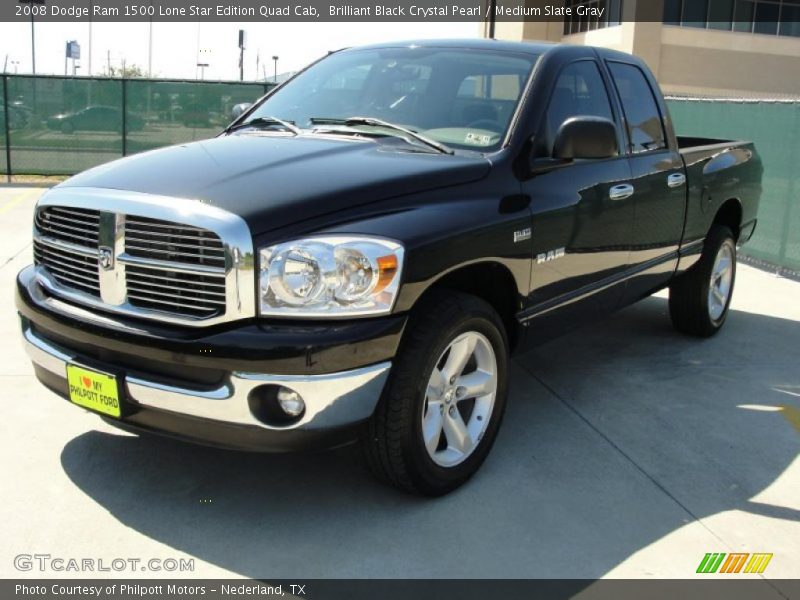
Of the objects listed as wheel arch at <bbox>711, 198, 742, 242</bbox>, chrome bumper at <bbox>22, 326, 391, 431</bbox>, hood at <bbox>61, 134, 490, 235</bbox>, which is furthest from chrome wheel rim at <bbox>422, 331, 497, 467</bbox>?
wheel arch at <bbox>711, 198, 742, 242</bbox>

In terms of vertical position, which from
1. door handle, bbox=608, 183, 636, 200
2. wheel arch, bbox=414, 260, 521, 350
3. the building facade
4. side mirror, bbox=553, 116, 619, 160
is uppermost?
the building facade

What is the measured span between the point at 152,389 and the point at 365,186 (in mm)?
1117

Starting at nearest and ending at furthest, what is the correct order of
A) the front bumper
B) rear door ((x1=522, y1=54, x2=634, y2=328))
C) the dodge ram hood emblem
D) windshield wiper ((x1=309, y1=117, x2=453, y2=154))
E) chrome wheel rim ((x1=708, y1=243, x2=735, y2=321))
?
the front bumper, the dodge ram hood emblem, windshield wiper ((x1=309, y1=117, x2=453, y2=154)), rear door ((x1=522, y1=54, x2=634, y2=328)), chrome wheel rim ((x1=708, y1=243, x2=735, y2=321))

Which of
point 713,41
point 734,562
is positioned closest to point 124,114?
point 734,562

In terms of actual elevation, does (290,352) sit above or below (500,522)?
above

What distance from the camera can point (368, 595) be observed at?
9.96 ft

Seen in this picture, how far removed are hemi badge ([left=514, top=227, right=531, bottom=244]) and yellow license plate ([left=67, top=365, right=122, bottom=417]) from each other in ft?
5.94

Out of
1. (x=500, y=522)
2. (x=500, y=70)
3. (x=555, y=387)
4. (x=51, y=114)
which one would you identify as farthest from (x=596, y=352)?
(x=51, y=114)

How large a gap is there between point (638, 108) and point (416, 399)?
2.91 metres

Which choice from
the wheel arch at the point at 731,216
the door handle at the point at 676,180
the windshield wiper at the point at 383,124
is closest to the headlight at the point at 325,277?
the windshield wiper at the point at 383,124

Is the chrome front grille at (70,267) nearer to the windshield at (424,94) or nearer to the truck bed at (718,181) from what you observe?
the windshield at (424,94)

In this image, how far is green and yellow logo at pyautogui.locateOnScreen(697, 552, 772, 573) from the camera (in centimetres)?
329

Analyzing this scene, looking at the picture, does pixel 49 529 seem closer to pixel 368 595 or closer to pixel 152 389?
pixel 152 389

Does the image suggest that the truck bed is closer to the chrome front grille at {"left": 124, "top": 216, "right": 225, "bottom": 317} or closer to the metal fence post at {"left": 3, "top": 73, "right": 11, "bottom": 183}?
the chrome front grille at {"left": 124, "top": 216, "right": 225, "bottom": 317}
